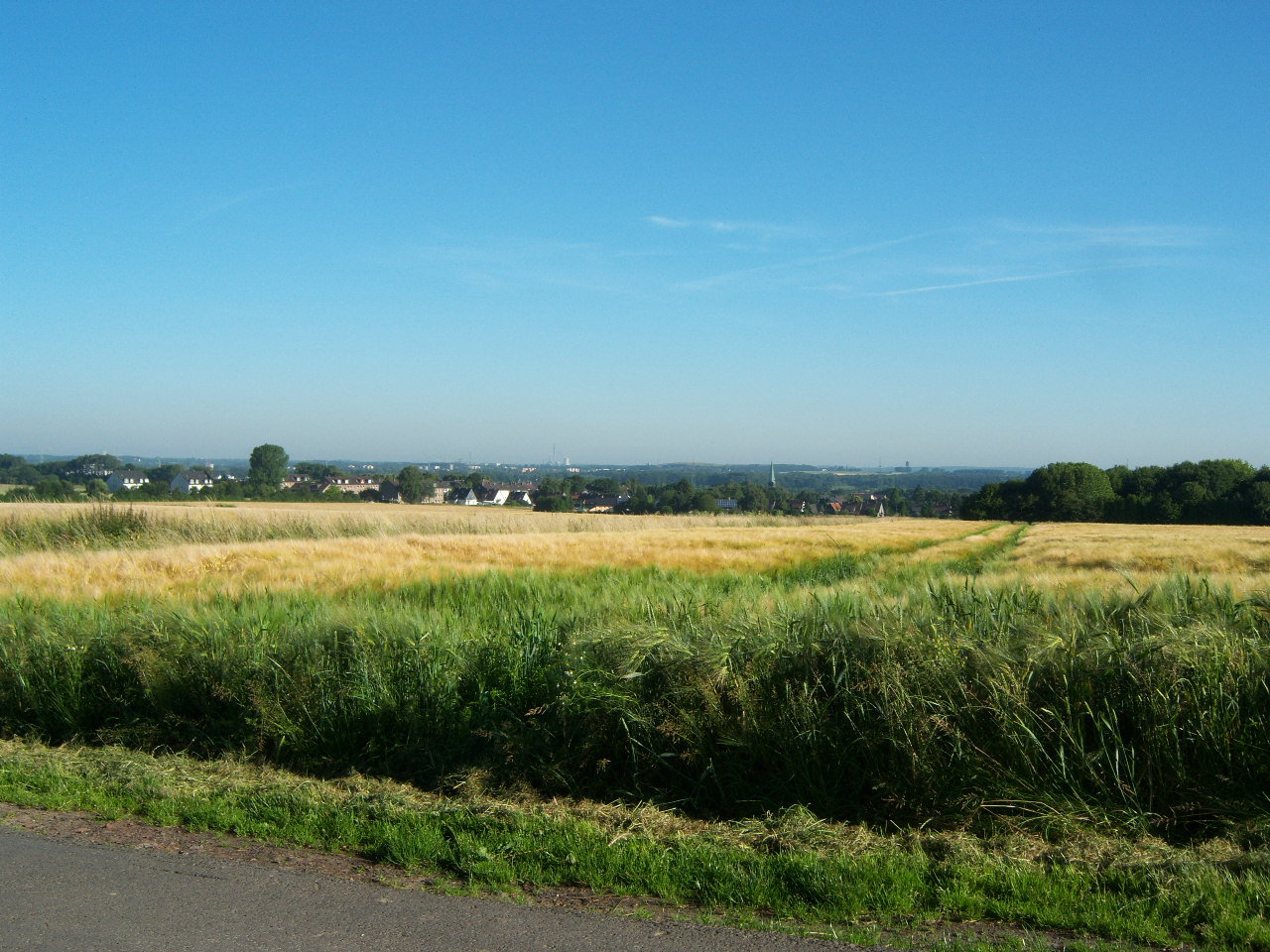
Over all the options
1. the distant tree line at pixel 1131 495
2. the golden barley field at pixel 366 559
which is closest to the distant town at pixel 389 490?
the distant tree line at pixel 1131 495

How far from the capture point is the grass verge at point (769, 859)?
394 centimetres

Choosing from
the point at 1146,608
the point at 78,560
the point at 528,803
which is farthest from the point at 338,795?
the point at 78,560

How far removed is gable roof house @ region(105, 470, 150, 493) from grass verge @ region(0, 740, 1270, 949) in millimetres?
55500

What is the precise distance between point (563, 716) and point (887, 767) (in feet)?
6.99

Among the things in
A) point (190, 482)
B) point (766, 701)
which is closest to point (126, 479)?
point (190, 482)

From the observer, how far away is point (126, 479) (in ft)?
192

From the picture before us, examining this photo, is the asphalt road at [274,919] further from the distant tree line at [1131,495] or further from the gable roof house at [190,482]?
the distant tree line at [1131,495]

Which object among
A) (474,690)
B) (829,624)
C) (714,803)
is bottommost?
(714,803)

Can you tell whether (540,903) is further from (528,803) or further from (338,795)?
(338,795)

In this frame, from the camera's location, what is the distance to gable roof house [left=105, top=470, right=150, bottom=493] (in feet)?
182

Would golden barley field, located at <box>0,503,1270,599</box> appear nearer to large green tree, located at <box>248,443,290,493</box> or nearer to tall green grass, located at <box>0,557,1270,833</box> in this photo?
tall green grass, located at <box>0,557,1270,833</box>

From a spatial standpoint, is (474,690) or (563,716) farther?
(474,690)

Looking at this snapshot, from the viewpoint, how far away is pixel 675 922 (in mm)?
3953

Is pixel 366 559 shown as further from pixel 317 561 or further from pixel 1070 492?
pixel 1070 492
